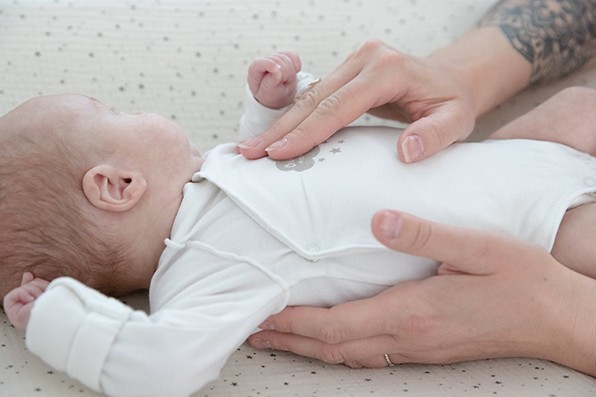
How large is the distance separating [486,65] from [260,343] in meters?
0.76

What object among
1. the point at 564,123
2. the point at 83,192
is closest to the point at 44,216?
the point at 83,192

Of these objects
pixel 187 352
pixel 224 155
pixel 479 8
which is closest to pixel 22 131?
pixel 224 155

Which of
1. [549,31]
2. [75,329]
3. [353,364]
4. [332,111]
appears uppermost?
[549,31]

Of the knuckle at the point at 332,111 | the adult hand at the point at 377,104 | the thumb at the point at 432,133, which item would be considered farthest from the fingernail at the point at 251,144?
the thumb at the point at 432,133

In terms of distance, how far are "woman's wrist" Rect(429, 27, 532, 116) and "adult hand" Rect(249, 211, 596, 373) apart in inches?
20.4

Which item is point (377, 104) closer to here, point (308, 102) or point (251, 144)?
point (308, 102)

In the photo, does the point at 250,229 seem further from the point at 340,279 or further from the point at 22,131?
the point at 22,131

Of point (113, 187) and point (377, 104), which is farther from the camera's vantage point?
point (377, 104)

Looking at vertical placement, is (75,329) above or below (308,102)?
below

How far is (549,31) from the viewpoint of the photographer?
1752mm

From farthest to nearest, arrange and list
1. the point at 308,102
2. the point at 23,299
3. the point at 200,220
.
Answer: the point at 308,102, the point at 200,220, the point at 23,299

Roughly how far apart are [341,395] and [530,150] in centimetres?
52

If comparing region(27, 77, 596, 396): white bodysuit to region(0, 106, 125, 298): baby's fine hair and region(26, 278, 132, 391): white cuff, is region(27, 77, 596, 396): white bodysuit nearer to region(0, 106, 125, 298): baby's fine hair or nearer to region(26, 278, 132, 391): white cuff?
region(26, 278, 132, 391): white cuff

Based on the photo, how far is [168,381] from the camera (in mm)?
1033
